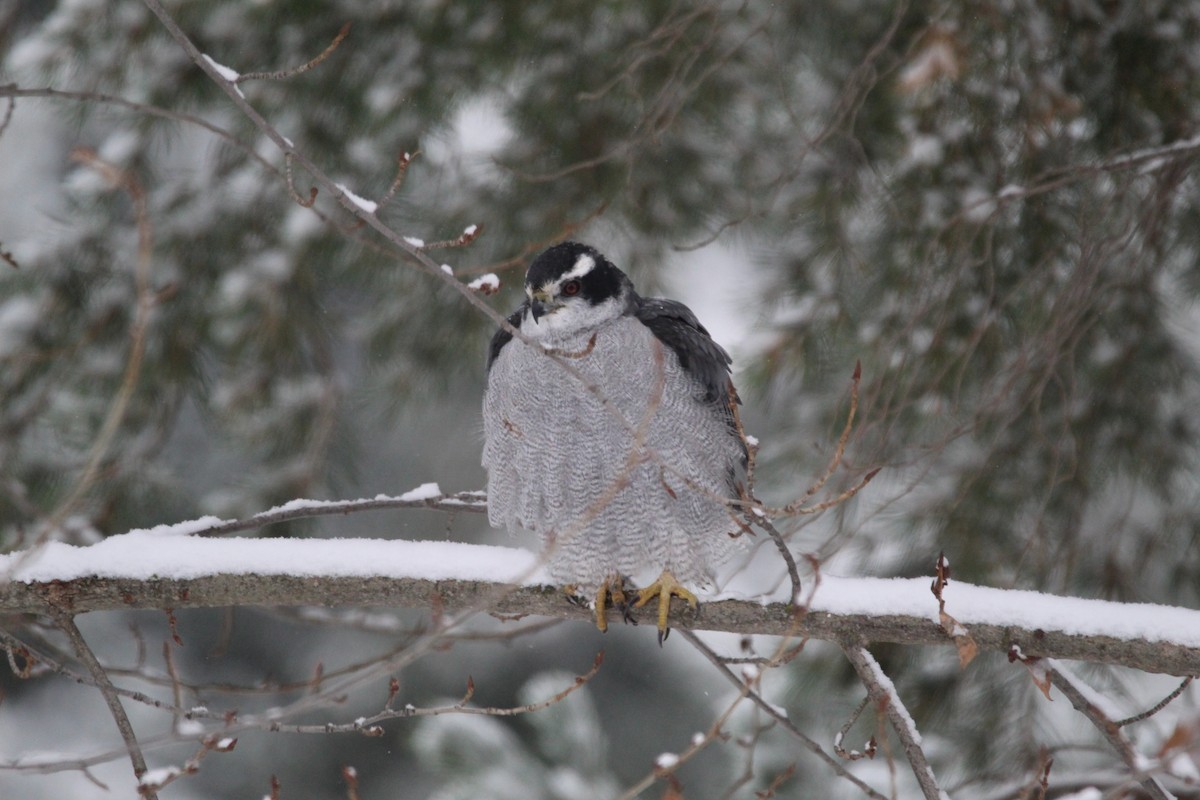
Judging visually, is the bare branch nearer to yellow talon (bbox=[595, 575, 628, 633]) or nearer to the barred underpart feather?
the barred underpart feather

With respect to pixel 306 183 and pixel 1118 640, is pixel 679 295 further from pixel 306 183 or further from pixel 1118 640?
pixel 1118 640

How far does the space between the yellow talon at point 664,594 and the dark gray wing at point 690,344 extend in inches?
19.9

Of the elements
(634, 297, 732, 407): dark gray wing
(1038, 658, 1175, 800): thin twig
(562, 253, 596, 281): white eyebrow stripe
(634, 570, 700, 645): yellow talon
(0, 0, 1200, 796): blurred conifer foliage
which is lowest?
(1038, 658, 1175, 800): thin twig

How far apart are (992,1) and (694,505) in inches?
68.4

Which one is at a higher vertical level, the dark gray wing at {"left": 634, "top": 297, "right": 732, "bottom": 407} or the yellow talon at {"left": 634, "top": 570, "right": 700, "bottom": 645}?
the dark gray wing at {"left": 634, "top": 297, "right": 732, "bottom": 407}

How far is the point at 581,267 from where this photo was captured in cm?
310

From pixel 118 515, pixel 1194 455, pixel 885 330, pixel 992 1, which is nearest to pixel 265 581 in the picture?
pixel 118 515

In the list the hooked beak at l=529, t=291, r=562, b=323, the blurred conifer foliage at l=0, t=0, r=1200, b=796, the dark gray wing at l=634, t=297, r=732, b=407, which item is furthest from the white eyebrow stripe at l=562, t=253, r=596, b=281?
the blurred conifer foliage at l=0, t=0, r=1200, b=796

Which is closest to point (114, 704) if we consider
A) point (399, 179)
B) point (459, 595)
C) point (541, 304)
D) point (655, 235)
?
point (459, 595)

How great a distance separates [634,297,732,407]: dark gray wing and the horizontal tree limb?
0.68m

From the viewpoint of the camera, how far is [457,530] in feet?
22.9

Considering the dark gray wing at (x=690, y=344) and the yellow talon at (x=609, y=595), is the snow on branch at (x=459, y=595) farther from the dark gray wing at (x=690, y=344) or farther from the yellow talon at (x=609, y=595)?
the dark gray wing at (x=690, y=344)

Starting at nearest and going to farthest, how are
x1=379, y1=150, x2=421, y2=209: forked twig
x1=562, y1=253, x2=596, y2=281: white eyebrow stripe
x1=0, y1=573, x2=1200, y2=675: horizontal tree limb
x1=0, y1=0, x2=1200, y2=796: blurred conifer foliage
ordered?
x1=379, y1=150, x2=421, y2=209: forked twig → x1=0, y1=573, x2=1200, y2=675: horizontal tree limb → x1=562, y1=253, x2=596, y2=281: white eyebrow stripe → x1=0, y1=0, x2=1200, y2=796: blurred conifer foliage

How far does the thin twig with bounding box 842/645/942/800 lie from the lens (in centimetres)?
212
